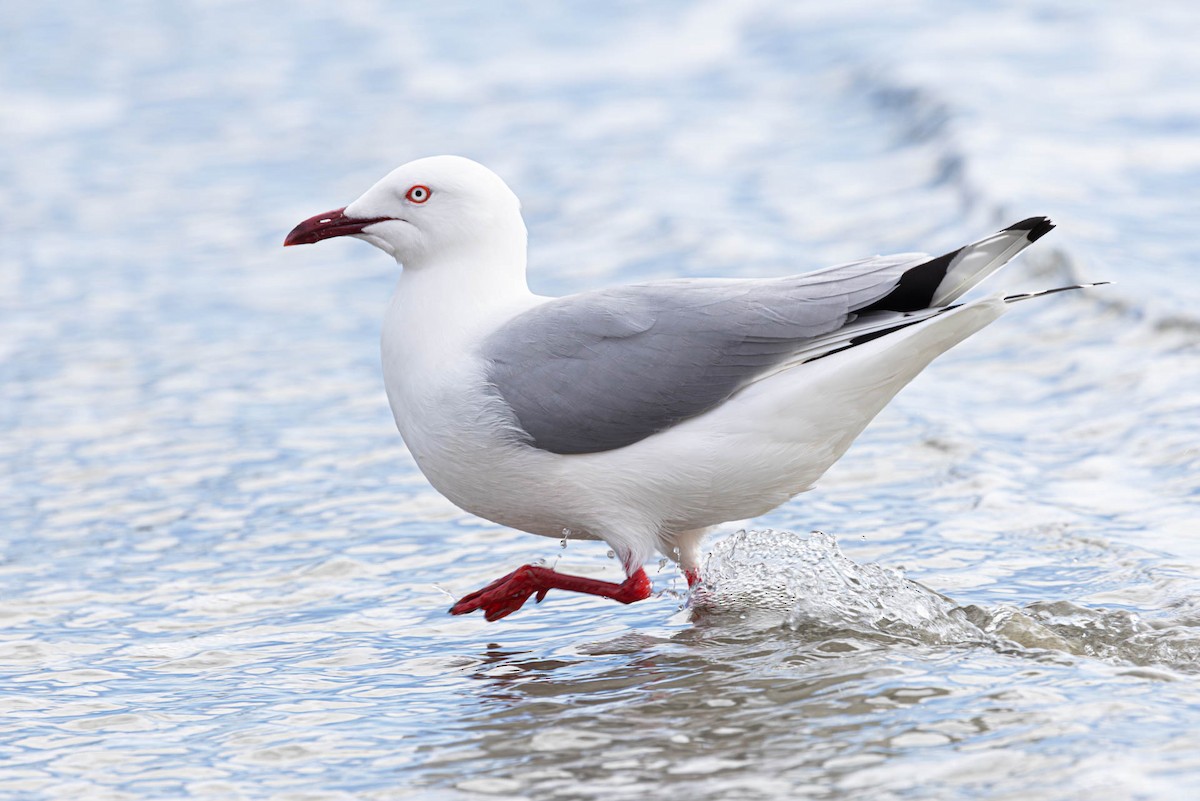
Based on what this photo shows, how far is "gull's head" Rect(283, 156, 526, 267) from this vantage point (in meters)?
5.89

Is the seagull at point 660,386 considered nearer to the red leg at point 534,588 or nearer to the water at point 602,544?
the red leg at point 534,588

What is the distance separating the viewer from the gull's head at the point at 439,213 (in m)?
5.89

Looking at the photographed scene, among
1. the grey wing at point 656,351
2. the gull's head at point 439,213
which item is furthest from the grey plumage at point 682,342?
the gull's head at point 439,213

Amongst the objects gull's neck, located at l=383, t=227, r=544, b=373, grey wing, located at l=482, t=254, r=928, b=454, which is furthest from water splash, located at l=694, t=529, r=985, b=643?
gull's neck, located at l=383, t=227, r=544, b=373

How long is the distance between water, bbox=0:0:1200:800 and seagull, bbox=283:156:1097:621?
57 centimetres

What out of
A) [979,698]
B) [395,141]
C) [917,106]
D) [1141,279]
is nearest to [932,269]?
[979,698]

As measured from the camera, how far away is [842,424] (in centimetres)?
538

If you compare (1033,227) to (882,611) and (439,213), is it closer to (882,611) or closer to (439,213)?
(882,611)

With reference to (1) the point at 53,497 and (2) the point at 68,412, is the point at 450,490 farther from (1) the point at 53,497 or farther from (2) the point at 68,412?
(2) the point at 68,412

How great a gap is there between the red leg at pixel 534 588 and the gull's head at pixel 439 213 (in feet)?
3.81

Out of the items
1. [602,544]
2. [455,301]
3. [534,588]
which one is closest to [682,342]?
[455,301]

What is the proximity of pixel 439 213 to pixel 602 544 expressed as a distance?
78.8 inches

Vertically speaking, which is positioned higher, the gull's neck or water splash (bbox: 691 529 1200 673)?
the gull's neck

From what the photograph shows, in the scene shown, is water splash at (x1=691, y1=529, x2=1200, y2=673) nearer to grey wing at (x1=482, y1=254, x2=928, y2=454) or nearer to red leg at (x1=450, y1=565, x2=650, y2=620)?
red leg at (x1=450, y1=565, x2=650, y2=620)
